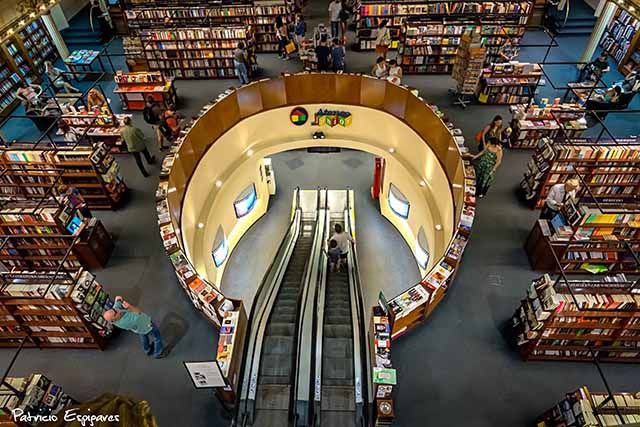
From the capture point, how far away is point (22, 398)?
17.8 feet

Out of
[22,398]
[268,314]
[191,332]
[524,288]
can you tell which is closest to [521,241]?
[524,288]

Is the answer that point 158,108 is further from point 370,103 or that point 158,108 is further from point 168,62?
point 370,103

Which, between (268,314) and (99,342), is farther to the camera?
(268,314)

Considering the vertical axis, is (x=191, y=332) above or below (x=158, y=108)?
below

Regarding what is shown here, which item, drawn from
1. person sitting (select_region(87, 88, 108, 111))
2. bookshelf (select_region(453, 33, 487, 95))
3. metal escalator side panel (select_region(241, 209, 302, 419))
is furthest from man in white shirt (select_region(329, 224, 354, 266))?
person sitting (select_region(87, 88, 108, 111))

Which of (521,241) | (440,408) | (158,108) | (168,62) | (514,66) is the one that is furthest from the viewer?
(168,62)

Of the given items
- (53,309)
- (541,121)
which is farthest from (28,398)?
(541,121)

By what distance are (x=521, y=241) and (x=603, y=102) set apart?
5.70 metres

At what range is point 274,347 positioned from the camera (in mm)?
6430

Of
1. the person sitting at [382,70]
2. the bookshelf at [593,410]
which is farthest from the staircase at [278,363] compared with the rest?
the person sitting at [382,70]

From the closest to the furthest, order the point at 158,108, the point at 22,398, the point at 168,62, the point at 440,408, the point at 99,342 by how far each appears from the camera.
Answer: the point at 22,398, the point at 440,408, the point at 99,342, the point at 158,108, the point at 168,62

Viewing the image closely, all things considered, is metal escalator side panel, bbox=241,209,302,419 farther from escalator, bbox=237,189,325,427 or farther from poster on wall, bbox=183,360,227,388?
poster on wall, bbox=183,360,227,388

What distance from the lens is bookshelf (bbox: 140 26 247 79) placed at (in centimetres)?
1239

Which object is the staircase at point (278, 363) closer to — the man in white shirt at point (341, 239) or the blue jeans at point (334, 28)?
the man in white shirt at point (341, 239)
